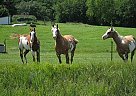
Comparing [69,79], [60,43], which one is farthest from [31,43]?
[69,79]

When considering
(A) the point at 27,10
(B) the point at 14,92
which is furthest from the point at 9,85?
(A) the point at 27,10

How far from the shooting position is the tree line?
118 metres

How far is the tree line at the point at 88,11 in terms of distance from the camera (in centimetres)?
11775

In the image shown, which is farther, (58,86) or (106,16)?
(106,16)

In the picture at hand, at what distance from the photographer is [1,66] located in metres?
12.0

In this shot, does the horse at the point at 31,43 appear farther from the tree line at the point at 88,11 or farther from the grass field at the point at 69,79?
the tree line at the point at 88,11

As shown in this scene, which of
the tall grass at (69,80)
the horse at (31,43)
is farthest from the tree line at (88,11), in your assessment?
the tall grass at (69,80)

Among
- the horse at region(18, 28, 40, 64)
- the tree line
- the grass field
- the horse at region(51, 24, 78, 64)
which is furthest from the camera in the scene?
the tree line

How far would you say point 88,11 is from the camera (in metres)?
132

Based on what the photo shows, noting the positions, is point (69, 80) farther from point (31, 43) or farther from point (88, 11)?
point (88, 11)

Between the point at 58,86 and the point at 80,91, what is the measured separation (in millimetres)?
690

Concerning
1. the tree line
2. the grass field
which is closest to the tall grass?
the grass field

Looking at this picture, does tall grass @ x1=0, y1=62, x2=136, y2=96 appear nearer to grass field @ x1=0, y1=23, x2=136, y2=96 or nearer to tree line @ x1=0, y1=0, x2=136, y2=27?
grass field @ x1=0, y1=23, x2=136, y2=96

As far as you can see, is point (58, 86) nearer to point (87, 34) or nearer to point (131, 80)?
point (131, 80)
